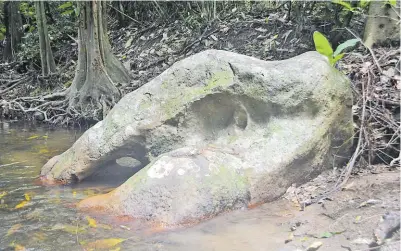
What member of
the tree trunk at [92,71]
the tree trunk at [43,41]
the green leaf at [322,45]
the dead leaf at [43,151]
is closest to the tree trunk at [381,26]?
the green leaf at [322,45]

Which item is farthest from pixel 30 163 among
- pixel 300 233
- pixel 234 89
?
pixel 300 233

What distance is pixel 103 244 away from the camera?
11.5 feet

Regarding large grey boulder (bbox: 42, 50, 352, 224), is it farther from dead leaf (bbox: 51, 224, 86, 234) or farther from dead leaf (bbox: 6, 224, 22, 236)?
dead leaf (bbox: 6, 224, 22, 236)

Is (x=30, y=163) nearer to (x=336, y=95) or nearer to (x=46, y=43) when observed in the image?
(x=336, y=95)

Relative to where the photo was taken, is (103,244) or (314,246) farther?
(103,244)

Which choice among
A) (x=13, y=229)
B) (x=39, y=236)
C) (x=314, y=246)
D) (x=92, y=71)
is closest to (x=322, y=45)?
(x=314, y=246)

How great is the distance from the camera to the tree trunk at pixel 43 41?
11.3m

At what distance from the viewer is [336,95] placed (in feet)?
14.3

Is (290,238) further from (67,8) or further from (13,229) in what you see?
(67,8)

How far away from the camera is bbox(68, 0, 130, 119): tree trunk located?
8977 millimetres

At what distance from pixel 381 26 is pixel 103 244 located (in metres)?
4.44

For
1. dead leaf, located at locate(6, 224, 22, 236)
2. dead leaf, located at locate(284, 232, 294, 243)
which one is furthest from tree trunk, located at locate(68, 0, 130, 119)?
dead leaf, located at locate(284, 232, 294, 243)

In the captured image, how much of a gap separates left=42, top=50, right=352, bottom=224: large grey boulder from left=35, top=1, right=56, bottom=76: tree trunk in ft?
22.6

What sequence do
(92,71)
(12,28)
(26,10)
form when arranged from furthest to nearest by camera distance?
(26,10)
(12,28)
(92,71)
